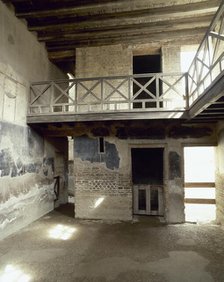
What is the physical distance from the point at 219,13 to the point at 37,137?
596 centimetres

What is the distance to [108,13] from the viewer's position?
6.15 meters

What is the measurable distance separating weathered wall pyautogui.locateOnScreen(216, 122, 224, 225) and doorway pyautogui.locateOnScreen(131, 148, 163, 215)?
1720 mm

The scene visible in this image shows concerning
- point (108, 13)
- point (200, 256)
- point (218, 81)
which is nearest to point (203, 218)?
point (200, 256)

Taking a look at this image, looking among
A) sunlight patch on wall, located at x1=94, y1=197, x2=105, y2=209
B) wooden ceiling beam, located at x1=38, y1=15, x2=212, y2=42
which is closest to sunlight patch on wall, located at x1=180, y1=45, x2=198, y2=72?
wooden ceiling beam, located at x1=38, y1=15, x2=212, y2=42

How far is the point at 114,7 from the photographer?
5805 millimetres

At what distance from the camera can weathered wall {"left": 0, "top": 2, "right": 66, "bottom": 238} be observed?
557 centimetres

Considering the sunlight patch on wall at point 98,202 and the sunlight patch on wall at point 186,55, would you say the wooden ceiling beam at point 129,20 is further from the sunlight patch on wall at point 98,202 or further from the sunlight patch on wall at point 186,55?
the sunlight patch on wall at point 98,202

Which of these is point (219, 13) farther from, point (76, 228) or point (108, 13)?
point (76, 228)

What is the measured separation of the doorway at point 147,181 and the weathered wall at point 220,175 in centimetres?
172

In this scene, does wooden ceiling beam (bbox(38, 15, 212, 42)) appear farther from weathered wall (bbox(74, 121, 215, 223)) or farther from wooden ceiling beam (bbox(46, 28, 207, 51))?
weathered wall (bbox(74, 121, 215, 223))

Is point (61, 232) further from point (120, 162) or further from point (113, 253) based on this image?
point (120, 162)

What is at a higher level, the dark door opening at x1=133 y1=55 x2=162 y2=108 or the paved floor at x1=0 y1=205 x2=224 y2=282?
the dark door opening at x1=133 y1=55 x2=162 y2=108

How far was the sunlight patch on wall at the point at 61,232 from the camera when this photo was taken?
217 inches

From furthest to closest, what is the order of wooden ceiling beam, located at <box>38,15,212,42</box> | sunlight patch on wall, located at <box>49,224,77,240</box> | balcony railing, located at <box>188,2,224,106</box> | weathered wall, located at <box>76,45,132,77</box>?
weathered wall, located at <box>76,45,132,77</box> → wooden ceiling beam, located at <box>38,15,212,42</box> → sunlight patch on wall, located at <box>49,224,77,240</box> → balcony railing, located at <box>188,2,224,106</box>
